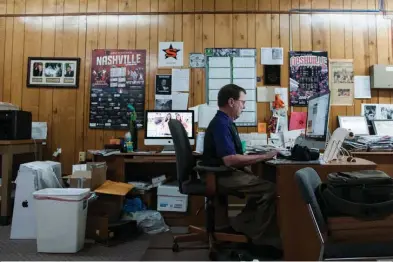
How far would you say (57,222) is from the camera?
2.19 m

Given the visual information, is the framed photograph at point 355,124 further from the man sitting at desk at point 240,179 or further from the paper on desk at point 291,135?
the man sitting at desk at point 240,179

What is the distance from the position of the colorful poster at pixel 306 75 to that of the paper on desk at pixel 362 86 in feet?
1.12

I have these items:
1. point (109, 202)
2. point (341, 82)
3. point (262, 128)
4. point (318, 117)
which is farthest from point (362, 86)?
point (109, 202)

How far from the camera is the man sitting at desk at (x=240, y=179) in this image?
79.1 inches

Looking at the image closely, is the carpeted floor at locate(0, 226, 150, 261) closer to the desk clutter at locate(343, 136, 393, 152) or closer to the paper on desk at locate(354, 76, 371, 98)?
the desk clutter at locate(343, 136, 393, 152)

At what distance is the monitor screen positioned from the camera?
311 cm

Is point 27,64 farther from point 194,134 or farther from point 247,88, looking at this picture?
point 247,88

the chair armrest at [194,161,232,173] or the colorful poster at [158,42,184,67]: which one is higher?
the colorful poster at [158,42,184,67]

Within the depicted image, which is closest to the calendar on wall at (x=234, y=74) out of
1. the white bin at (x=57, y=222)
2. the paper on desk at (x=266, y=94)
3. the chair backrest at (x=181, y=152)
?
the paper on desk at (x=266, y=94)

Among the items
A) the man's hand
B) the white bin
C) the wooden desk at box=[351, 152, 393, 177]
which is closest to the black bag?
the man's hand

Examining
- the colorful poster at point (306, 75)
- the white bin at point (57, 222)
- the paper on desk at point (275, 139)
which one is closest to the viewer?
the white bin at point (57, 222)

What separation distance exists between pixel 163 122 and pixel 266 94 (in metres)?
1.21

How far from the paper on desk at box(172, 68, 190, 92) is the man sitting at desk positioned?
1.21 meters

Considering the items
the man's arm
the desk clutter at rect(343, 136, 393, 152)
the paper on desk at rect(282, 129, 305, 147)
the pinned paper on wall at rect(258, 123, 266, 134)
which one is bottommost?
the man's arm
